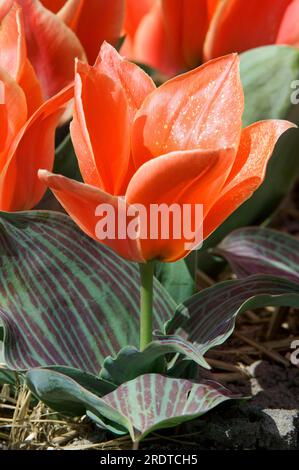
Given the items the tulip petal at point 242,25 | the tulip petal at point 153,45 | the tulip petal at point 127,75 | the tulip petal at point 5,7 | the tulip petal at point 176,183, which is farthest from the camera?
the tulip petal at point 153,45

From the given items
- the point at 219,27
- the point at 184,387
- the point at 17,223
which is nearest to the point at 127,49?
the point at 219,27

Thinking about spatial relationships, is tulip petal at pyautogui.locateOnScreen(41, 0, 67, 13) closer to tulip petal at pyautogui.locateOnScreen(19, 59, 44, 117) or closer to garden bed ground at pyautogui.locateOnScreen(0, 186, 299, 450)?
tulip petal at pyautogui.locateOnScreen(19, 59, 44, 117)

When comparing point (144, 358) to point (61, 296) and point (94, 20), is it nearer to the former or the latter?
point (61, 296)

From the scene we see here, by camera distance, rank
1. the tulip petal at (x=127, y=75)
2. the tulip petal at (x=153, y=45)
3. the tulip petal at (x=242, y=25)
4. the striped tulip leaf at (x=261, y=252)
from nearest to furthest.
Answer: the tulip petal at (x=127, y=75)
the striped tulip leaf at (x=261, y=252)
the tulip petal at (x=242, y=25)
the tulip petal at (x=153, y=45)

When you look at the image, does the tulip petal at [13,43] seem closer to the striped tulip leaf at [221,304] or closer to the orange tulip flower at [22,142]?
the orange tulip flower at [22,142]

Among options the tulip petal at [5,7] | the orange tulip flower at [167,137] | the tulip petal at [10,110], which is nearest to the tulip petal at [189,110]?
the orange tulip flower at [167,137]

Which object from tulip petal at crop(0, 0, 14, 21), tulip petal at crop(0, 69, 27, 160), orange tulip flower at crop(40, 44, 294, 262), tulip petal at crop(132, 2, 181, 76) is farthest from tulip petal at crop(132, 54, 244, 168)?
tulip petal at crop(132, 2, 181, 76)

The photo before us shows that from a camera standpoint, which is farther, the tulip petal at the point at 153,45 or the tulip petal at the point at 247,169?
the tulip petal at the point at 153,45
